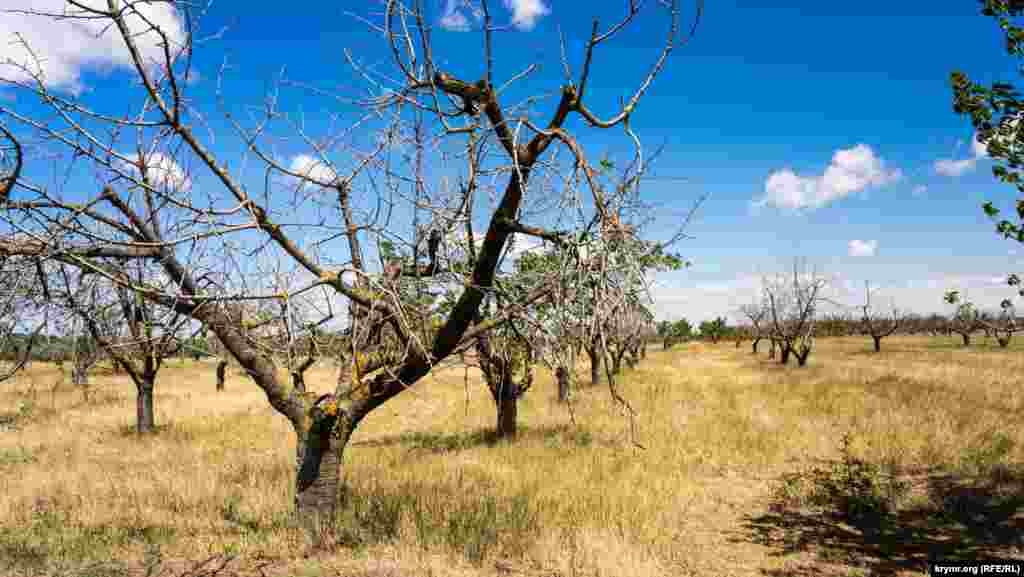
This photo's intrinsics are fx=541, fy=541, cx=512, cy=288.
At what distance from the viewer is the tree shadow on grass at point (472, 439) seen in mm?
11867

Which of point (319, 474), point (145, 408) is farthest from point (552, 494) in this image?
point (145, 408)

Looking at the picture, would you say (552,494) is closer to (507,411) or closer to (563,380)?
(507,411)

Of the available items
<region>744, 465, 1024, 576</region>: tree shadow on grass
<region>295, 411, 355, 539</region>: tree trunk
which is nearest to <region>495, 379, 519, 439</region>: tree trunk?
<region>744, 465, 1024, 576</region>: tree shadow on grass

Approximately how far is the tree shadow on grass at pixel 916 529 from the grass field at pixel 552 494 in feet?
0.13

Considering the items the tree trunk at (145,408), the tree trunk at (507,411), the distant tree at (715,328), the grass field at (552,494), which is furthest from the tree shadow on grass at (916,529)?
the distant tree at (715,328)

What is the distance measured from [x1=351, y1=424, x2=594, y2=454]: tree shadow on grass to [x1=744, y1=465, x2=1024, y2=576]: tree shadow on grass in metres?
4.83

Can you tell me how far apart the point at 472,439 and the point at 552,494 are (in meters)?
5.27

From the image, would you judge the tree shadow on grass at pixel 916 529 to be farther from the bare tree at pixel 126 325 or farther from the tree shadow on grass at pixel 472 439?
the bare tree at pixel 126 325

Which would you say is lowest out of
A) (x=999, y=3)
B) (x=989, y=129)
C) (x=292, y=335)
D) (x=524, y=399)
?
(x=524, y=399)

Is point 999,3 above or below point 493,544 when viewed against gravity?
above

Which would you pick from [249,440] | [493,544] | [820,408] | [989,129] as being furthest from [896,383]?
[249,440]

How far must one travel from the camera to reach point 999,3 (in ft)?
18.6

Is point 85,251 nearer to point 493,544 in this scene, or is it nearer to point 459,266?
point 459,266

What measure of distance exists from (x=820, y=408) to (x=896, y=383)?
5.76 m
